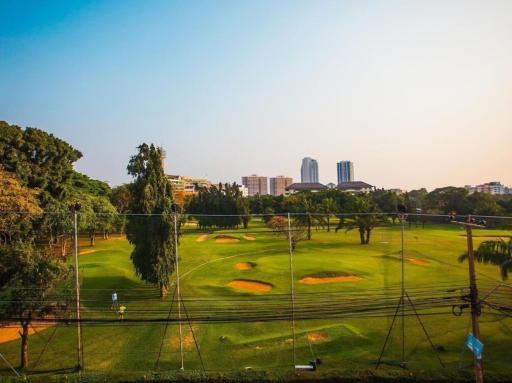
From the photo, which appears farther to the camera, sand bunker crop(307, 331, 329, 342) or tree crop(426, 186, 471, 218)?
tree crop(426, 186, 471, 218)

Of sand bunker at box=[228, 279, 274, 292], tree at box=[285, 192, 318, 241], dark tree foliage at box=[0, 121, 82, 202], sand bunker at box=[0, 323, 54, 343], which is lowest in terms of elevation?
sand bunker at box=[0, 323, 54, 343]

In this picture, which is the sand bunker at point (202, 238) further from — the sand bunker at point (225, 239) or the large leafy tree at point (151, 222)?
the large leafy tree at point (151, 222)

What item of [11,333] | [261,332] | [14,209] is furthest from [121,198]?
[261,332]

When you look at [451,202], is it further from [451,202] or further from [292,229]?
[292,229]

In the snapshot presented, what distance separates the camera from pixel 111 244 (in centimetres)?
4109

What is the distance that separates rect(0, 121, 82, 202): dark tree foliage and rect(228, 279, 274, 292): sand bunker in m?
16.8

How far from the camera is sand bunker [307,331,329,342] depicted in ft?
52.0

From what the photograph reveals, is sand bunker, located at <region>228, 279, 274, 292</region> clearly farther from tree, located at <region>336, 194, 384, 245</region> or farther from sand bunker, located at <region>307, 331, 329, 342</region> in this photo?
tree, located at <region>336, 194, 384, 245</region>

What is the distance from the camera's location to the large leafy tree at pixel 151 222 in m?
22.9

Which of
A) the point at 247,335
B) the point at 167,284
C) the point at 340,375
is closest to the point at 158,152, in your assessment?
the point at 167,284

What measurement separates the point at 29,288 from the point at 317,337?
1117 cm

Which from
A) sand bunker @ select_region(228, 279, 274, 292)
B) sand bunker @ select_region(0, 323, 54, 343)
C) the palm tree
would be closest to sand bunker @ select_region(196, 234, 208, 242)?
sand bunker @ select_region(228, 279, 274, 292)

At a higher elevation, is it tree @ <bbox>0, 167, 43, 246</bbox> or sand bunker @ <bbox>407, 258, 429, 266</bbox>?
tree @ <bbox>0, 167, 43, 246</bbox>

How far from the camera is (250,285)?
25.3 metres
